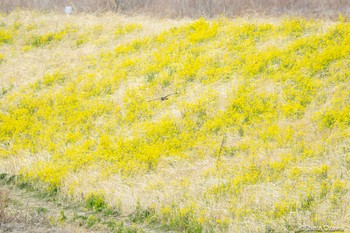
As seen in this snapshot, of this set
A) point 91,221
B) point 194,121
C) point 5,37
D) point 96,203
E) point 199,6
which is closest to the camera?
point 91,221

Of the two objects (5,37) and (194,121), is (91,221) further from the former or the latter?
(5,37)

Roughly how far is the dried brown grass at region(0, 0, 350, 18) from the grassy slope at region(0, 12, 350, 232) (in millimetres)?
1431

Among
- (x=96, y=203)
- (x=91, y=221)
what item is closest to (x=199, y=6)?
(x=96, y=203)

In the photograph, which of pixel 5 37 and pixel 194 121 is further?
pixel 5 37

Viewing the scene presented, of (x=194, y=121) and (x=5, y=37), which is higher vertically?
(x=5, y=37)

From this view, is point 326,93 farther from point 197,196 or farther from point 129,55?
point 129,55

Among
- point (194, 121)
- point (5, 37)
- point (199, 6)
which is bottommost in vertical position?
point (194, 121)

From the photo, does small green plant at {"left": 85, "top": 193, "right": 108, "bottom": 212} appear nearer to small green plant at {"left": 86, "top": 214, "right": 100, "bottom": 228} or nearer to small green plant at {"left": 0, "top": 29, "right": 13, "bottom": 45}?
small green plant at {"left": 86, "top": 214, "right": 100, "bottom": 228}

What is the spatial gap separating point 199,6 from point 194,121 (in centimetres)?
943

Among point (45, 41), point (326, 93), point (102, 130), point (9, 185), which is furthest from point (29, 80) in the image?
point (326, 93)

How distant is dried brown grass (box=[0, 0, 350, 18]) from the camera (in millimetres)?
19750

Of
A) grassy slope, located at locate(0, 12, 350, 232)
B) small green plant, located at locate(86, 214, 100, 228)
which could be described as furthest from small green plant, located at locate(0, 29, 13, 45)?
small green plant, located at locate(86, 214, 100, 228)

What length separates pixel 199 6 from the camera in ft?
74.3

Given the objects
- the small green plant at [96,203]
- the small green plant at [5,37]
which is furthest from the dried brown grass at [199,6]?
the small green plant at [96,203]
